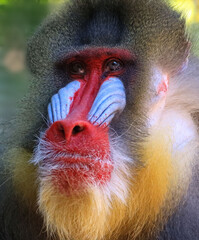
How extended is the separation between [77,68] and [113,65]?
0.25 m

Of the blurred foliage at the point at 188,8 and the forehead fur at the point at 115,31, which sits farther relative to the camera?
the blurred foliage at the point at 188,8

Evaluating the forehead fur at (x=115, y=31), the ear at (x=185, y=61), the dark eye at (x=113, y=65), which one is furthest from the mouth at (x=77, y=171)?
the ear at (x=185, y=61)

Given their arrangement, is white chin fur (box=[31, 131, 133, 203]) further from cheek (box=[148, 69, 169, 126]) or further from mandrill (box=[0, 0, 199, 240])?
cheek (box=[148, 69, 169, 126])

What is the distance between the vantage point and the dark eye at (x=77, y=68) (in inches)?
88.2

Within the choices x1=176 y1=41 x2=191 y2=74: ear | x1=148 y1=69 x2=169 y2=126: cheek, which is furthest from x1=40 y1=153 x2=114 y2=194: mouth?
x1=176 y1=41 x2=191 y2=74: ear

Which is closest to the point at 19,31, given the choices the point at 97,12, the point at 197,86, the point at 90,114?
the point at 90,114

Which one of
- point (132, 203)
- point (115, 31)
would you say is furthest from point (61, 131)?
point (115, 31)

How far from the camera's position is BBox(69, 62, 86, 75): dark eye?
2240 millimetres

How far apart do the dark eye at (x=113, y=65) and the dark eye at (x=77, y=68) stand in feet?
0.56

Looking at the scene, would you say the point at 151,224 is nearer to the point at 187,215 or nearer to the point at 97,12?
the point at 187,215

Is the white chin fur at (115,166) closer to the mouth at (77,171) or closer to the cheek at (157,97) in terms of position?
the mouth at (77,171)

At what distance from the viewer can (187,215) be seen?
2.41 metres

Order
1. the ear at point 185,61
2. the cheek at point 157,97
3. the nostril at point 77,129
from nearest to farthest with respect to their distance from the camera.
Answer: the nostril at point 77,129 < the cheek at point 157,97 < the ear at point 185,61

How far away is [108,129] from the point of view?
6.39ft
